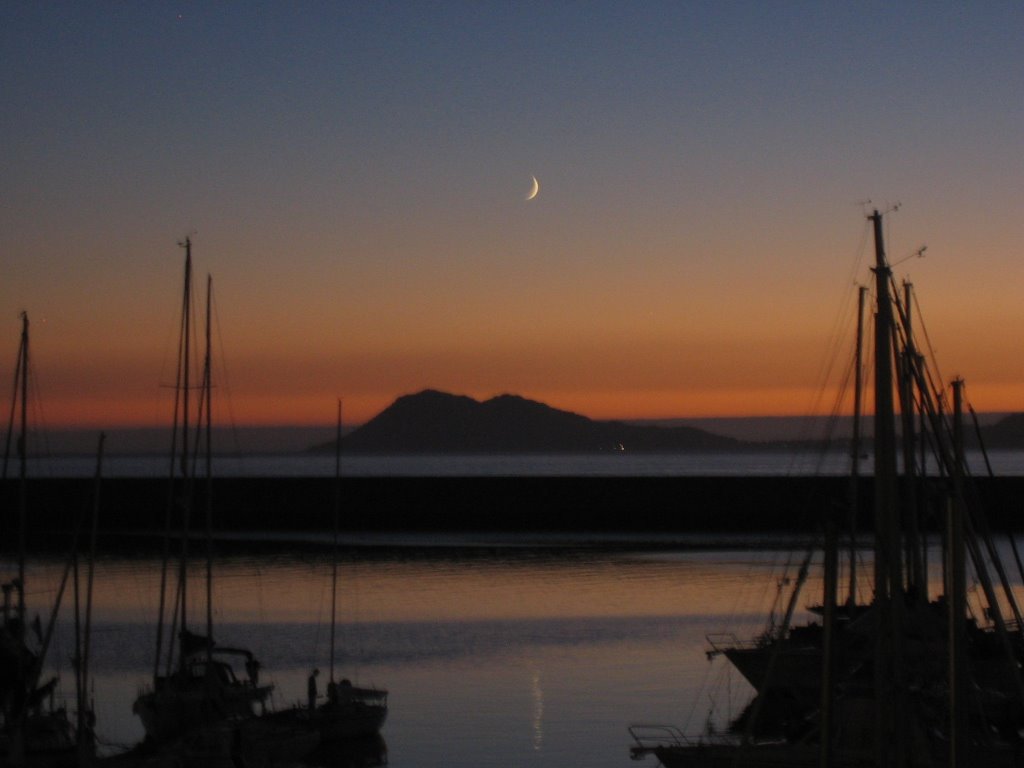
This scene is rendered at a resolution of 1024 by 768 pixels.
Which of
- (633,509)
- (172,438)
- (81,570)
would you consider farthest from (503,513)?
(172,438)

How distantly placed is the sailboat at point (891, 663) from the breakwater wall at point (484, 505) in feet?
167

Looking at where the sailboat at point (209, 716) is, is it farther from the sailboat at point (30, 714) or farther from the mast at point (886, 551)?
the mast at point (886, 551)

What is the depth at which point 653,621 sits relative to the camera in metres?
43.4

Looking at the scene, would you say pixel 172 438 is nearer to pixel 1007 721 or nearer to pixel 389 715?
pixel 389 715

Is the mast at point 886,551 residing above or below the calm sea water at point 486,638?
above

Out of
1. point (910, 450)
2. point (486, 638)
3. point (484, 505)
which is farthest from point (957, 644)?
point (484, 505)

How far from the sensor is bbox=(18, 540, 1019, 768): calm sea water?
28359mm

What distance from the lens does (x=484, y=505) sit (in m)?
95.9

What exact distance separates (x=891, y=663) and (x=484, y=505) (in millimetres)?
75971

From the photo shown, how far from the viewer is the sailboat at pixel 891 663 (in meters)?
17.9

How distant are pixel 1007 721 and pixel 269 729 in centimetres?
1115

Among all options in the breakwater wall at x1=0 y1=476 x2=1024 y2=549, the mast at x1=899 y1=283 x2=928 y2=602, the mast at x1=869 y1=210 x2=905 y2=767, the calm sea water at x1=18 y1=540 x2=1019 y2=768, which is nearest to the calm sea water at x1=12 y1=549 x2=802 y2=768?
the calm sea water at x1=18 y1=540 x2=1019 y2=768

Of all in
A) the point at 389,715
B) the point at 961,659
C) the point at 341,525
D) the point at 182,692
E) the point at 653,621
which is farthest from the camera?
the point at 341,525

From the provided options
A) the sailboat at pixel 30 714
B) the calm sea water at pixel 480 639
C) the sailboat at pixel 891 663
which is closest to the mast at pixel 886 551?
the sailboat at pixel 891 663
